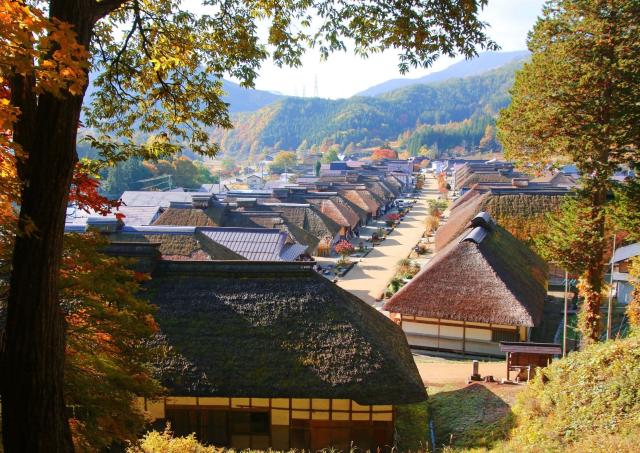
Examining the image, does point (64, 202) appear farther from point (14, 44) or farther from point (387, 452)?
point (387, 452)

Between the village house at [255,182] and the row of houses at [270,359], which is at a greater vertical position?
the village house at [255,182]

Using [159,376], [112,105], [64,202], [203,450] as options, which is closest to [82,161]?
[112,105]

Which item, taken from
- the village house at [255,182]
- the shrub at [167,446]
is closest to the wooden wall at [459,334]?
the shrub at [167,446]

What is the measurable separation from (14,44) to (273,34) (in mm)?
4593

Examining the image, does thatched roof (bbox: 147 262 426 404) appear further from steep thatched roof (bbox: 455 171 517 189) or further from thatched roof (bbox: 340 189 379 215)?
steep thatched roof (bbox: 455 171 517 189)

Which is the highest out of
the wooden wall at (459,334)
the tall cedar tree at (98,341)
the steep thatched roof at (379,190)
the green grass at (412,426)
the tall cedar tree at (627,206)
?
the steep thatched roof at (379,190)

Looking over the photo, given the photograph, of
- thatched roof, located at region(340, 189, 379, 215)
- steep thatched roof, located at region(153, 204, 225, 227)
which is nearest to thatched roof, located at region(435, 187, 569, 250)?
steep thatched roof, located at region(153, 204, 225, 227)

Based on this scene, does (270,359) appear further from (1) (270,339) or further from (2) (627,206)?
(2) (627,206)

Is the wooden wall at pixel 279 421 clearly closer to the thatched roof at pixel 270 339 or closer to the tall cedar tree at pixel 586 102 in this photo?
the thatched roof at pixel 270 339

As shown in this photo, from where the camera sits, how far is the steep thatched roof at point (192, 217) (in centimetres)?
3941

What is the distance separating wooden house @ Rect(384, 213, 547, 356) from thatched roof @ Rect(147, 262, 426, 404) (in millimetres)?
6601

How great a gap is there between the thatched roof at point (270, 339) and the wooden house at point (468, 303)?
21.7 feet

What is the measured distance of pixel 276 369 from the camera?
13047 mm

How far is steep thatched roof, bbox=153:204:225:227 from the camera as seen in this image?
129 feet
